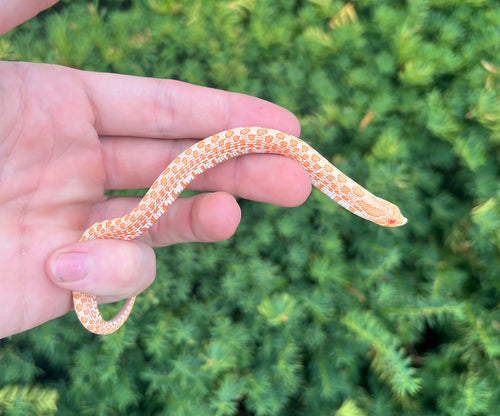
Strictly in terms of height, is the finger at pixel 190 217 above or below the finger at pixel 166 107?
below

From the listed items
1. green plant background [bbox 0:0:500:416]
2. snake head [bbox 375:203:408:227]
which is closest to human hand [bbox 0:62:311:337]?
green plant background [bbox 0:0:500:416]

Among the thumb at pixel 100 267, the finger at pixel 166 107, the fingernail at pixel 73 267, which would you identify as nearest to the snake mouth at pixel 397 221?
the finger at pixel 166 107

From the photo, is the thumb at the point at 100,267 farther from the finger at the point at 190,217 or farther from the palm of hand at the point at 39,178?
the finger at the point at 190,217

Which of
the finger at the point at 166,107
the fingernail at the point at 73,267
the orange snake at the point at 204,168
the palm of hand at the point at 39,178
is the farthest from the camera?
the finger at the point at 166,107

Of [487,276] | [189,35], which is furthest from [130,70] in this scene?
[487,276]

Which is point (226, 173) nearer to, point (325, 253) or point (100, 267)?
point (325, 253)

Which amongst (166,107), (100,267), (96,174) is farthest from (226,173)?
(100,267)
